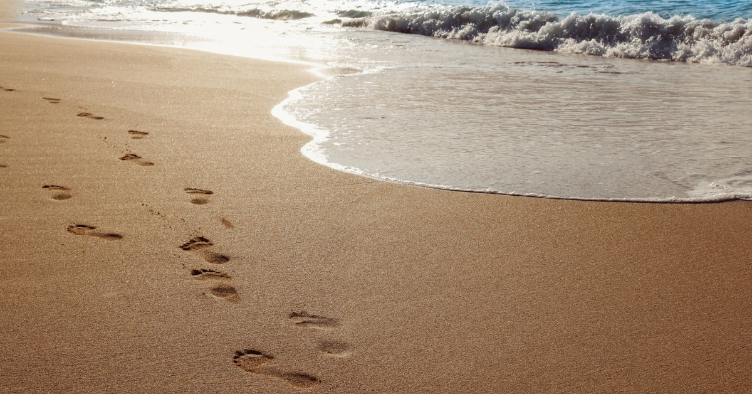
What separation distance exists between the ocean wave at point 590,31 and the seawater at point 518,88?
3 centimetres

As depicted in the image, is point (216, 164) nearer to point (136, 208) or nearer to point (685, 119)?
point (136, 208)

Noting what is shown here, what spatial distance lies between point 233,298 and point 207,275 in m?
0.21

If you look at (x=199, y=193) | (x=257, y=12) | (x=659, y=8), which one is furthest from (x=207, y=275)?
(x=257, y=12)

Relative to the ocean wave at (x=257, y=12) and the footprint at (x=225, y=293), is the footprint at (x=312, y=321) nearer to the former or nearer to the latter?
the footprint at (x=225, y=293)

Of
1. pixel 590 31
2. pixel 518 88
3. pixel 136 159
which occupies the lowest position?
pixel 136 159

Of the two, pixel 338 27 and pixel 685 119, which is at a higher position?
pixel 338 27

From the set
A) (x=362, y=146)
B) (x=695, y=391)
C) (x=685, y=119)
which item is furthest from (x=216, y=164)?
(x=685, y=119)

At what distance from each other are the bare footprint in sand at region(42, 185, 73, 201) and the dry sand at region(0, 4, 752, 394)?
0.01 metres

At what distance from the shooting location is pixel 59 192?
9.75 ft

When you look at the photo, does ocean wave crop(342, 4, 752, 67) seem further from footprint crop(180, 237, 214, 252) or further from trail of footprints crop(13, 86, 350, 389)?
footprint crop(180, 237, 214, 252)

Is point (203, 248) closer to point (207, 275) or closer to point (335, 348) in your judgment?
point (207, 275)

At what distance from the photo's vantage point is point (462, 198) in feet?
10.3

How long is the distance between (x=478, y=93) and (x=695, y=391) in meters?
4.38

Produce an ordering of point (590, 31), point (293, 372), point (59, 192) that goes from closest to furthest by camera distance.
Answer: point (293, 372) → point (59, 192) → point (590, 31)
